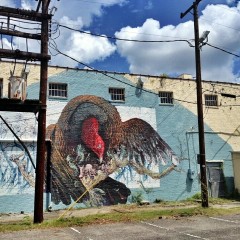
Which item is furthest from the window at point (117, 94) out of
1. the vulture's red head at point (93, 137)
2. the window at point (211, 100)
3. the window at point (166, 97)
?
the window at point (211, 100)

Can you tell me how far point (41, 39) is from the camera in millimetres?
14961

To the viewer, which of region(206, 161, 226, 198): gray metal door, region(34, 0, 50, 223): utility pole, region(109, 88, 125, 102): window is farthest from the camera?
region(206, 161, 226, 198): gray metal door

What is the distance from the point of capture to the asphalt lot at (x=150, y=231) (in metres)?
11.5

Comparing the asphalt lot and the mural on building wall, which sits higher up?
the mural on building wall

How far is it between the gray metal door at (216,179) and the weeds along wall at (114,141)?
287 millimetres

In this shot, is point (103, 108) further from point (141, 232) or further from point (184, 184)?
point (141, 232)

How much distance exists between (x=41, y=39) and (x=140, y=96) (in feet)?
28.9

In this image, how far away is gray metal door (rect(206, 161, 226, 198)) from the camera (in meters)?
23.4

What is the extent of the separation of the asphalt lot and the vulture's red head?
684 cm

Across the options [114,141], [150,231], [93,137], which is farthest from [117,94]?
[150,231]

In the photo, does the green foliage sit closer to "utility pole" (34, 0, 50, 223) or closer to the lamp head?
"utility pole" (34, 0, 50, 223)

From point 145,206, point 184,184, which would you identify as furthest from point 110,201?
point 184,184

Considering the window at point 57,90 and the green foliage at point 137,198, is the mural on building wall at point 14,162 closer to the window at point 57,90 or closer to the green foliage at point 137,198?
the window at point 57,90

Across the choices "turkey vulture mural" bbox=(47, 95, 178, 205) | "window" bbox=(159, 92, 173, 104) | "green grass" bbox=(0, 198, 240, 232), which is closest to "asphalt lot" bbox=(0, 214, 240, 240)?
"green grass" bbox=(0, 198, 240, 232)
